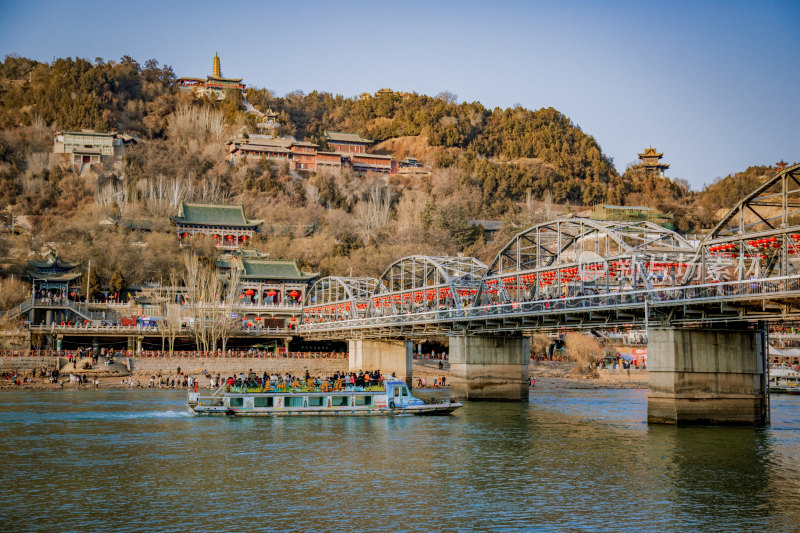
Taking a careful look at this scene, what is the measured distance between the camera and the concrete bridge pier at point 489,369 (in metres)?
59.1

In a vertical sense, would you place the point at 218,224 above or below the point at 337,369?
above

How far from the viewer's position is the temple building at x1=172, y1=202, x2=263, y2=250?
12594cm

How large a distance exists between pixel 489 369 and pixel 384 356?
21.9m

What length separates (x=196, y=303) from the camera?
9612cm

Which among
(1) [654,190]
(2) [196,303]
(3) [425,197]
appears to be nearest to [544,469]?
(2) [196,303]

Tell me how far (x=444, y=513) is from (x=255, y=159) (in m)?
140

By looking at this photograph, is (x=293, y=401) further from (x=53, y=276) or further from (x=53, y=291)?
(x=53, y=291)

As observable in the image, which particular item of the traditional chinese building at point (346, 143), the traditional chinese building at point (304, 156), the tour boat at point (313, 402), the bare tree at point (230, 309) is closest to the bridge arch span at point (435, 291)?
the tour boat at point (313, 402)

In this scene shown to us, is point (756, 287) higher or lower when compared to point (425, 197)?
lower

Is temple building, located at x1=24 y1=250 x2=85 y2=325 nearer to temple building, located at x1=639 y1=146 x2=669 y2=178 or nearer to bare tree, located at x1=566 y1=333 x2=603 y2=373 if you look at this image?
bare tree, located at x1=566 y1=333 x2=603 y2=373

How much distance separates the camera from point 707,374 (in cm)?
4144

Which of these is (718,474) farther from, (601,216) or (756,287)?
(601,216)

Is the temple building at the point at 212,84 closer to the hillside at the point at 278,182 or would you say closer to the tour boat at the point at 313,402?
the hillside at the point at 278,182

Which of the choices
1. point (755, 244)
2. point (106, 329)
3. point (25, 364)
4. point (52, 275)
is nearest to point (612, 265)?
point (755, 244)
